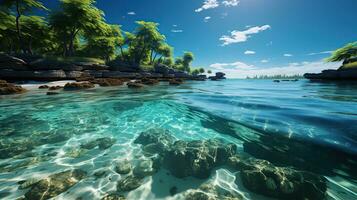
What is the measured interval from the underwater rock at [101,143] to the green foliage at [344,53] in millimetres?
57895

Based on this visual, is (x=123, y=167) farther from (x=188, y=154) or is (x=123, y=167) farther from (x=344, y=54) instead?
(x=344, y=54)

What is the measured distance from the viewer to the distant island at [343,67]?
3228cm

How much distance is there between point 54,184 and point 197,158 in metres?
2.85

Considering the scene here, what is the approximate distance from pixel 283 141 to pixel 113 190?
4.50 meters

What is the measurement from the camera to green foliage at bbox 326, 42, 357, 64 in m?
42.3

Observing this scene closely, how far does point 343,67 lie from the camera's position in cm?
3512

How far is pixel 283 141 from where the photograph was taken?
4.61 meters

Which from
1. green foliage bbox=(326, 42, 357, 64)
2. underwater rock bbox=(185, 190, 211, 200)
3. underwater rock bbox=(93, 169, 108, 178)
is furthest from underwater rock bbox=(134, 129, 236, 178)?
green foliage bbox=(326, 42, 357, 64)

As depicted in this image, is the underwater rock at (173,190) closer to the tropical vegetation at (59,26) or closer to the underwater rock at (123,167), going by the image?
the underwater rock at (123,167)

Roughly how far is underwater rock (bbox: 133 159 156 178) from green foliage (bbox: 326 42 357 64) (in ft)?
189

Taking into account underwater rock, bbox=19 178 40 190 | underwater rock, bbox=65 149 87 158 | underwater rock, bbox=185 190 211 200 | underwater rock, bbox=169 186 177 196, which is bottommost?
underwater rock, bbox=169 186 177 196

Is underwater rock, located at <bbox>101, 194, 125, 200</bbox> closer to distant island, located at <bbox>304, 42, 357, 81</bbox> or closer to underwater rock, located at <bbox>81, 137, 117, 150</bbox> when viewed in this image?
underwater rock, located at <bbox>81, 137, 117, 150</bbox>

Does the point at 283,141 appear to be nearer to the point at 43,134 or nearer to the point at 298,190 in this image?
the point at 298,190

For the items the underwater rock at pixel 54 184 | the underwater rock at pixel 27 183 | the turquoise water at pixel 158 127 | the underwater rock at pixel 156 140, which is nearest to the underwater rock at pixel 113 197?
the turquoise water at pixel 158 127
